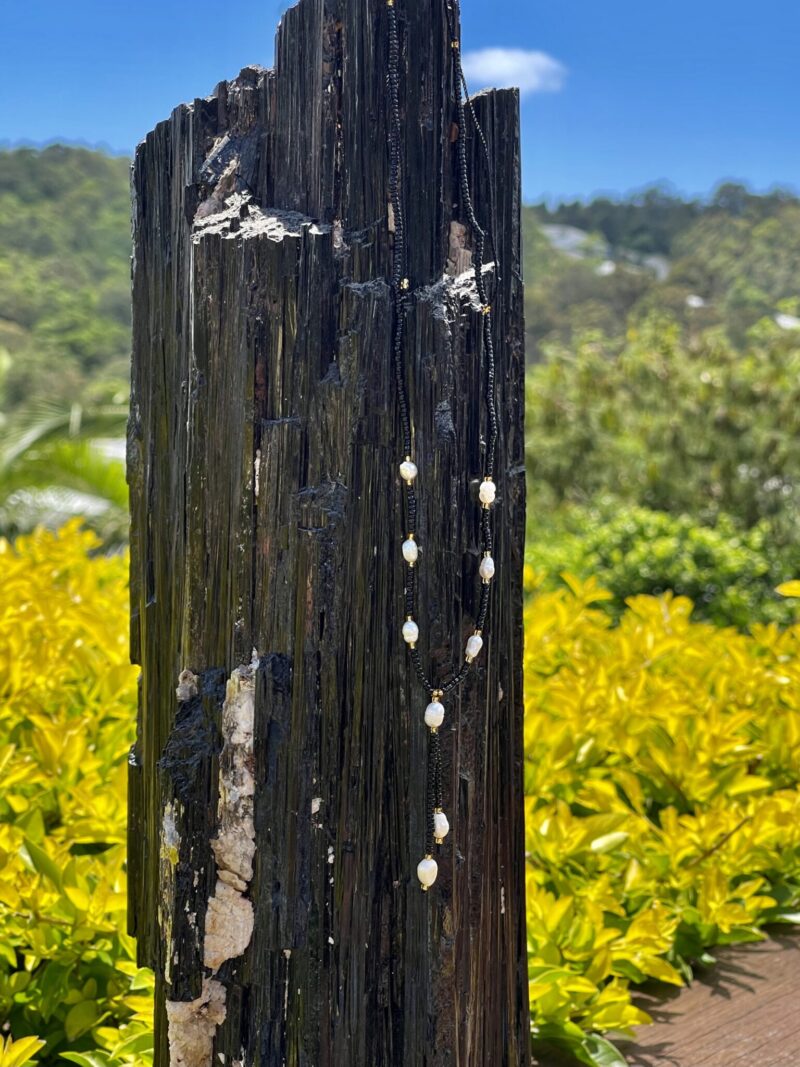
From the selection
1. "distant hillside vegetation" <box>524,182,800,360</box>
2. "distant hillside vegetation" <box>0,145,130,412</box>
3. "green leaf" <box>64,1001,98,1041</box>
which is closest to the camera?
"green leaf" <box>64,1001,98,1041</box>

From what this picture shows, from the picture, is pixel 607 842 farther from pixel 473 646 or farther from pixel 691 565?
pixel 691 565

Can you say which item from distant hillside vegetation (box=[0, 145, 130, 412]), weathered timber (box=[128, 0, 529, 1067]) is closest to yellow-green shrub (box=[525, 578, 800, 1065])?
weathered timber (box=[128, 0, 529, 1067])

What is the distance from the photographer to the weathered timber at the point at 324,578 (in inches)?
55.3

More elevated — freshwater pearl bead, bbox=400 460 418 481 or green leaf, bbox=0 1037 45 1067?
freshwater pearl bead, bbox=400 460 418 481

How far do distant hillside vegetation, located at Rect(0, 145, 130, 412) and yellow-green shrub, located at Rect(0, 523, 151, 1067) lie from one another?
25864 millimetres

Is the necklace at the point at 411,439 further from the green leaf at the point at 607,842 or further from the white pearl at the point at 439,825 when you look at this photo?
the green leaf at the point at 607,842

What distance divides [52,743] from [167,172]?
127 centimetres

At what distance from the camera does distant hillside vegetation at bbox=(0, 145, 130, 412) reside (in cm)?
3067

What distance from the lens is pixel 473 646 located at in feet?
4.75

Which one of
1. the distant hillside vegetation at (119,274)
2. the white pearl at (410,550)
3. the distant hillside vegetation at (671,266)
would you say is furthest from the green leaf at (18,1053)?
the distant hillside vegetation at (119,274)

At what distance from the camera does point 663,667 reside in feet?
10.6

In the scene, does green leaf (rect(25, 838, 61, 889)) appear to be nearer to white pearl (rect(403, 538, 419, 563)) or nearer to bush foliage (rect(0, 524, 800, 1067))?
bush foliage (rect(0, 524, 800, 1067))

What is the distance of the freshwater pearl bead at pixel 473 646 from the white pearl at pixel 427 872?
28cm

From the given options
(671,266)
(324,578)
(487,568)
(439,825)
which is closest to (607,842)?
(439,825)
